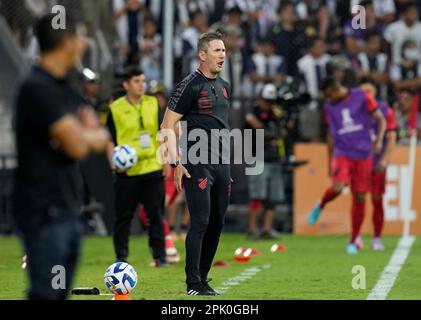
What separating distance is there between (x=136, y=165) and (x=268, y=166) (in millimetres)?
5833

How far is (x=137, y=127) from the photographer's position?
13.7 metres

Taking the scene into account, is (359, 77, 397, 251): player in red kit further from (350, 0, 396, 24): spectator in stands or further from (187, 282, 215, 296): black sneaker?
(187, 282, 215, 296): black sneaker

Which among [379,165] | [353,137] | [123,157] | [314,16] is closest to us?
[123,157]

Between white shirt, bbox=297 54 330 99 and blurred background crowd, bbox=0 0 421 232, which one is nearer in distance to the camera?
blurred background crowd, bbox=0 0 421 232

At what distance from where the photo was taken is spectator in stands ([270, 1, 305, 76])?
20.7m

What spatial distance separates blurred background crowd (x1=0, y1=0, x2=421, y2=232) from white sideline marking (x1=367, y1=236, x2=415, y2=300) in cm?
269

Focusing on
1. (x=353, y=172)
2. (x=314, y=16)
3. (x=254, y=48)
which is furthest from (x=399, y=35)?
(x=353, y=172)

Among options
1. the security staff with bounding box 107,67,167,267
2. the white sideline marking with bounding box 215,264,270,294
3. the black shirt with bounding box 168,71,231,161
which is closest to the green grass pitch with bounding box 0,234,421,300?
the white sideline marking with bounding box 215,264,270,294

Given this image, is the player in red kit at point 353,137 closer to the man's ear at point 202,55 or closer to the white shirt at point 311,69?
the white shirt at point 311,69

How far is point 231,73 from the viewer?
19859 mm

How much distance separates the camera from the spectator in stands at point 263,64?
2028cm

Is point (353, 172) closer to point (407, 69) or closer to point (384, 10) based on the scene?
point (407, 69)
